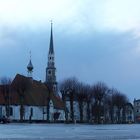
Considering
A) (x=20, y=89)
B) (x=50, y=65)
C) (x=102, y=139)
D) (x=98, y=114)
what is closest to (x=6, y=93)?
(x=20, y=89)

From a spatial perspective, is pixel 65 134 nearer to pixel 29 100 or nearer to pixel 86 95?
pixel 86 95

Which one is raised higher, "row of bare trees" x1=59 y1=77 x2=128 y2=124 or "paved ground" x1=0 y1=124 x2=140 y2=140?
Answer: "row of bare trees" x1=59 y1=77 x2=128 y2=124

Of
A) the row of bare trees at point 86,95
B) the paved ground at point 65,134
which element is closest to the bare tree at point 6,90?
the row of bare trees at point 86,95

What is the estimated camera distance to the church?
398 feet

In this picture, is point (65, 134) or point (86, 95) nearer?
point (65, 134)

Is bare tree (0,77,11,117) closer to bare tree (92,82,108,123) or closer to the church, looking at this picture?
the church

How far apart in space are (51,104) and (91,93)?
32896 mm

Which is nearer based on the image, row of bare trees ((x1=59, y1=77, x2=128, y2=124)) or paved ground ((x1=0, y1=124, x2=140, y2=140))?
paved ground ((x1=0, y1=124, x2=140, y2=140))

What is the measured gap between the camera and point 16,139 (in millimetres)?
26016

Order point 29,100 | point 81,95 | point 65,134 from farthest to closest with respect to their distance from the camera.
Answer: point 29,100 → point 81,95 → point 65,134

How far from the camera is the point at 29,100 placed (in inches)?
5664

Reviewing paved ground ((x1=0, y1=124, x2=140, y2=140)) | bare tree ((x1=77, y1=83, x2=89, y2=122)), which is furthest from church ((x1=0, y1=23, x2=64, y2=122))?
paved ground ((x1=0, y1=124, x2=140, y2=140))

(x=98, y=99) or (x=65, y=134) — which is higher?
(x=98, y=99)

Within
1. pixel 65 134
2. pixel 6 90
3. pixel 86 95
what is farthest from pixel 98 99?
pixel 65 134
